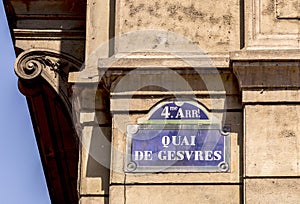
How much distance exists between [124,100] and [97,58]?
0.66m

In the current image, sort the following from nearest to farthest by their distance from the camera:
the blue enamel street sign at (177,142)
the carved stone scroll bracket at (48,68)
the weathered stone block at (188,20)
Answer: the blue enamel street sign at (177,142), the weathered stone block at (188,20), the carved stone scroll bracket at (48,68)

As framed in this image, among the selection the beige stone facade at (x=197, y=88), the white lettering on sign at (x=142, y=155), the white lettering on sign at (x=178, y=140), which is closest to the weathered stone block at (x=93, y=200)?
the beige stone facade at (x=197, y=88)

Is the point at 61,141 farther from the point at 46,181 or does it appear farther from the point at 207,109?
the point at 207,109

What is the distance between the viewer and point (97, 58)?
51.6 feet

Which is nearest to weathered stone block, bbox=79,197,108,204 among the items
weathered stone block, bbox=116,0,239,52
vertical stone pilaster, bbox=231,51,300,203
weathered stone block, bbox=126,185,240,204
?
weathered stone block, bbox=126,185,240,204

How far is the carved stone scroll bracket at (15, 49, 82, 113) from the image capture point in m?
16.6

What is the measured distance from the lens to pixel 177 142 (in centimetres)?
1517

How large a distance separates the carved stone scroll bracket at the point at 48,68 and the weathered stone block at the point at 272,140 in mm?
2485

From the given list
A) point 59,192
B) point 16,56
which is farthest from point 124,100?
point 59,192

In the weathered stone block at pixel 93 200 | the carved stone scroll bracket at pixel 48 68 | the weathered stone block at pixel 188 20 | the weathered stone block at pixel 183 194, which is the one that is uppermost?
the weathered stone block at pixel 188 20

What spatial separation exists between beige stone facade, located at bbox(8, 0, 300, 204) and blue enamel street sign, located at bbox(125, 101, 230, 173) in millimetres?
76

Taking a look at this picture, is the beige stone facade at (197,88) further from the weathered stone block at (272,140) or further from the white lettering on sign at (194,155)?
the white lettering on sign at (194,155)

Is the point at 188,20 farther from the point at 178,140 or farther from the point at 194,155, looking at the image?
the point at 194,155

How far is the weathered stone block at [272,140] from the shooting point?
14891mm
